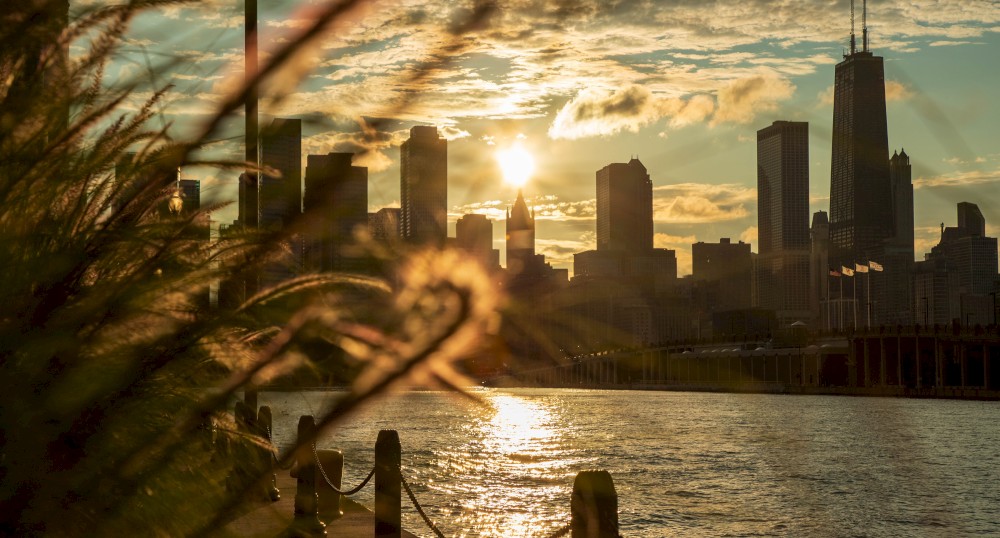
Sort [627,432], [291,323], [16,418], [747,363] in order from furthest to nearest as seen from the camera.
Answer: [747,363]
[627,432]
[16,418]
[291,323]

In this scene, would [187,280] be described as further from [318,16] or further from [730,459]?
[730,459]

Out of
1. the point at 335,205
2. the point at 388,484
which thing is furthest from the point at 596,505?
the point at 388,484

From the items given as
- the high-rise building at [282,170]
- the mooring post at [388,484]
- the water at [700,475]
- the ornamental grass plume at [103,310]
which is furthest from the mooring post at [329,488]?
the high-rise building at [282,170]

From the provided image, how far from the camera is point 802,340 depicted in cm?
17225

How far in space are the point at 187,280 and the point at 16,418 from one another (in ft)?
1.41

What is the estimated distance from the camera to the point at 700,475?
41.1 m

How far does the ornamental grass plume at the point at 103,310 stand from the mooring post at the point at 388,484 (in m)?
7.70

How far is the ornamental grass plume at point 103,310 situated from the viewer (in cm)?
199

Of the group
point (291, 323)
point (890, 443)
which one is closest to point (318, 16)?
point (291, 323)

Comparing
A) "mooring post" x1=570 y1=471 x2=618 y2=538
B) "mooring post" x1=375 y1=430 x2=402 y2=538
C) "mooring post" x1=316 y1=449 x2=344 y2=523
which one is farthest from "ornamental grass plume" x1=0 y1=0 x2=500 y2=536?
"mooring post" x1=316 y1=449 x2=344 y2=523

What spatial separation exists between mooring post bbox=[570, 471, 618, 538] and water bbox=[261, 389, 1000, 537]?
367 cm

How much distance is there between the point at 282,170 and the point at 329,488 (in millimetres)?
11052

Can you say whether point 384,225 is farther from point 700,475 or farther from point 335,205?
point 700,475

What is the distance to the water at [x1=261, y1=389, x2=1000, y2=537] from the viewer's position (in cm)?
2792
